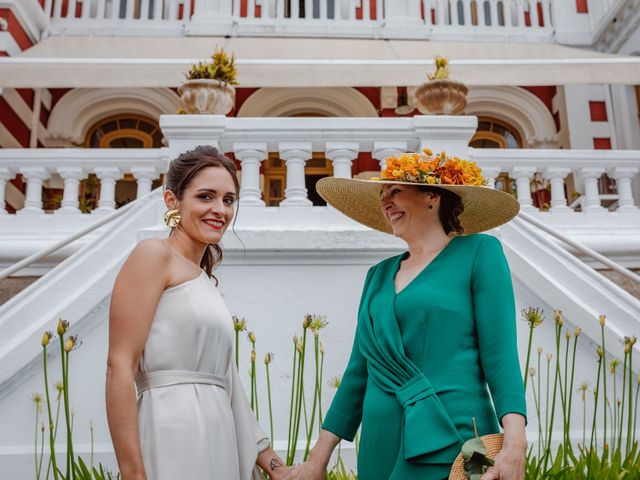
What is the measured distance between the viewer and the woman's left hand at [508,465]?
1372 millimetres

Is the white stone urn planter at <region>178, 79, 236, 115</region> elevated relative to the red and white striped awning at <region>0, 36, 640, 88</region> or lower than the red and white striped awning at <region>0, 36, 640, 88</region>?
lower

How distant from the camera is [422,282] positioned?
1.60 meters

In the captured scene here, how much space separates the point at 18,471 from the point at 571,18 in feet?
32.6

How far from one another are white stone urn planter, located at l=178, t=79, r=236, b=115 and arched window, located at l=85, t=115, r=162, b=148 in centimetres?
631

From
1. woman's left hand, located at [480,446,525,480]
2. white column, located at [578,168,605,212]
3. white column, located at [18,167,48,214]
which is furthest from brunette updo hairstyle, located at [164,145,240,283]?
white column, located at [578,168,605,212]

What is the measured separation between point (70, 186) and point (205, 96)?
179 cm

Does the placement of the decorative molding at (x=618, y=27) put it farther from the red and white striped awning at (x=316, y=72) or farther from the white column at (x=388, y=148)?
the white column at (x=388, y=148)

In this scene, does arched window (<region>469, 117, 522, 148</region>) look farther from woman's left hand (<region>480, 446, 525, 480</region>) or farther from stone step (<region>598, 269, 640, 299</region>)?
woman's left hand (<region>480, 446, 525, 480</region>)

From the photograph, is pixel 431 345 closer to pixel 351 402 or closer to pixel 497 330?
pixel 497 330

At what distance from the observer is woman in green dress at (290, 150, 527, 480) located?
1.45 m

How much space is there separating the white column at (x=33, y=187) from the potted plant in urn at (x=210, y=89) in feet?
5.61

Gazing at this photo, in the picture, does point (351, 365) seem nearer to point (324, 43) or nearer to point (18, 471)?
point (18, 471)

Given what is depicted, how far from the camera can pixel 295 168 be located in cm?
364

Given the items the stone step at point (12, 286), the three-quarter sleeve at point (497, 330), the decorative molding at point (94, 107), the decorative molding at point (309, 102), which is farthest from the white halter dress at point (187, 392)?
the decorative molding at point (94, 107)
